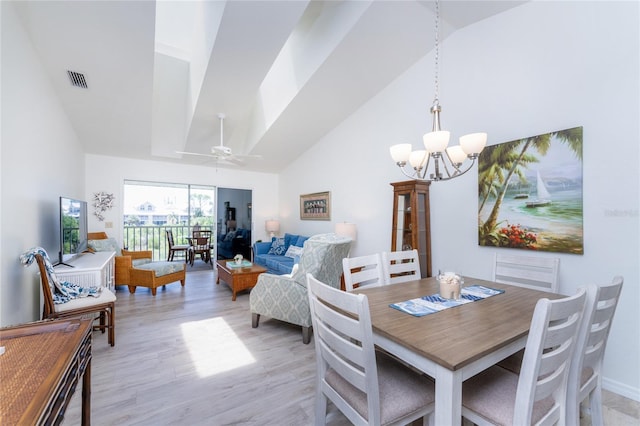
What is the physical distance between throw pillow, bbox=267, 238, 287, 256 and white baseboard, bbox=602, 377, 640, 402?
4.72 meters

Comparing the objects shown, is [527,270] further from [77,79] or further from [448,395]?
[77,79]

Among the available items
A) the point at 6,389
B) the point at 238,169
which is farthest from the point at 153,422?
the point at 238,169

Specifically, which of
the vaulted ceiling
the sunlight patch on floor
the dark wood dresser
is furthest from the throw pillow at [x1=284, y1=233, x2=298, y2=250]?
the dark wood dresser

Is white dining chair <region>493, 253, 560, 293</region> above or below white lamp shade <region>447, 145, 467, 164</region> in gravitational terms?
below

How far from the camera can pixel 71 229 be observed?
3.22m

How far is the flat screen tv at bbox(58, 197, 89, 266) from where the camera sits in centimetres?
296

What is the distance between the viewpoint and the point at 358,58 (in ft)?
11.2

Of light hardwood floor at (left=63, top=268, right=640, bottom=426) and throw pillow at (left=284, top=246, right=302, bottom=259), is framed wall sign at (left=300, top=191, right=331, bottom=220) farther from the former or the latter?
light hardwood floor at (left=63, top=268, right=640, bottom=426)

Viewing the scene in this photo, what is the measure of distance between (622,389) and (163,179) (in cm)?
715

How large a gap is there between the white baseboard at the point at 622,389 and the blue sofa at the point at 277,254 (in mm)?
3819

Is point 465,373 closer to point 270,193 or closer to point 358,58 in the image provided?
point 358,58

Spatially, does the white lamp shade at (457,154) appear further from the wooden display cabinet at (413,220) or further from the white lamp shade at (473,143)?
the wooden display cabinet at (413,220)

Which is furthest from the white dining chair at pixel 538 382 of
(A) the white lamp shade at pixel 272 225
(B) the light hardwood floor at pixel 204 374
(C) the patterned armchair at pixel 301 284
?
(A) the white lamp shade at pixel 272 225

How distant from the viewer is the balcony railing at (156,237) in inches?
245
